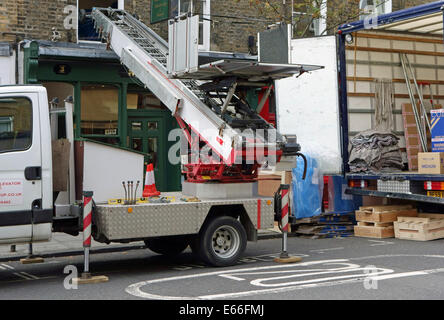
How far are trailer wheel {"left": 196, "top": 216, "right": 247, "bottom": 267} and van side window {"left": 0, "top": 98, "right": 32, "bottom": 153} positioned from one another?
2.78 m

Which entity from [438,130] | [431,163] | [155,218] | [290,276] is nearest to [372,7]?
[438,130]

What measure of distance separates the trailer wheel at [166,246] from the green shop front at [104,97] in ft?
15.7

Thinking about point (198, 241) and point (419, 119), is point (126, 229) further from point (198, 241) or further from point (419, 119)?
point (419, 119)

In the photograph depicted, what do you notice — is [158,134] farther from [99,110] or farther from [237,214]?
[237,214]

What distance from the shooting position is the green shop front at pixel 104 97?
14766mm

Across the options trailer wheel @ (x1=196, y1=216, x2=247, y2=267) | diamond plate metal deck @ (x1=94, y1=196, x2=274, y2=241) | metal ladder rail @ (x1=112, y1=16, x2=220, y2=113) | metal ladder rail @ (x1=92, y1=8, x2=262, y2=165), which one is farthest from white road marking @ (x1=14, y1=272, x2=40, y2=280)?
metal ladder rail @ (x1=112, y1=16, x2=220, y2=113)

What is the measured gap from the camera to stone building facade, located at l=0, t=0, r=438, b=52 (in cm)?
1492

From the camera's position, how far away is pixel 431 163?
11609 millimetres

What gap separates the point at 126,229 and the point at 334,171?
590cm

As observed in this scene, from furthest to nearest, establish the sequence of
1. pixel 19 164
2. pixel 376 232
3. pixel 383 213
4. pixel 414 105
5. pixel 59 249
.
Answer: pixel 414 105
pixel 383 213
pixel 376 232
pixel 59 249
pixel 19 164

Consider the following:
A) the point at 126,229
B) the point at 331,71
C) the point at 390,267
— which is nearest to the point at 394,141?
the point at 331,71

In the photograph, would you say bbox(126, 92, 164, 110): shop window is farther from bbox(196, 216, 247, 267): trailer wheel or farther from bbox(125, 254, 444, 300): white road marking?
bbox(125, 254, 444, 300): white road marking

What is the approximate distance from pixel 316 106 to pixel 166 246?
4699 millimetres

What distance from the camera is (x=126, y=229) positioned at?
27.6 feet
